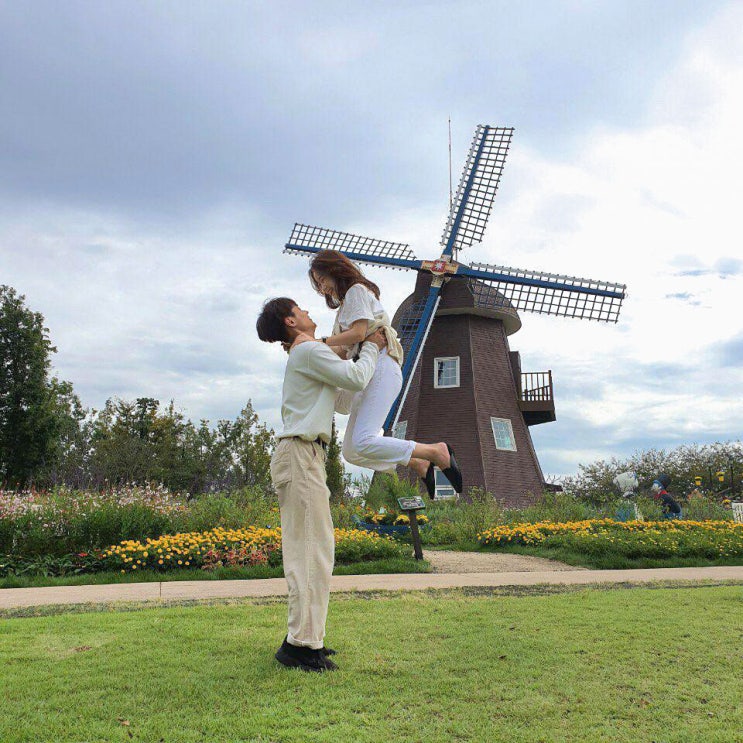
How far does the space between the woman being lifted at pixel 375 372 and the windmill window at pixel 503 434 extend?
17.7 meters

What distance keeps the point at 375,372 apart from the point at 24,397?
24720 millimetres

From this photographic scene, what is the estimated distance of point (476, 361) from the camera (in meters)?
22.3

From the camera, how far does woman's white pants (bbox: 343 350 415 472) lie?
13.6 feet

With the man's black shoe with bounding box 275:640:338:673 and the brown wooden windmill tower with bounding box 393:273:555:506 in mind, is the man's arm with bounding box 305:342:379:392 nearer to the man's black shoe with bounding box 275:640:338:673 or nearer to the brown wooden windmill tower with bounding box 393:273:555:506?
the man's black shoe with bounding box 275:640:338:673

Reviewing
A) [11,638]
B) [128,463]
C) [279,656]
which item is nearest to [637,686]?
[279,656]

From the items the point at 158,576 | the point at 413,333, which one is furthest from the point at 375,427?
the point at 413,333

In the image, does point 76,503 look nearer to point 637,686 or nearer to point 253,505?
point 253,505

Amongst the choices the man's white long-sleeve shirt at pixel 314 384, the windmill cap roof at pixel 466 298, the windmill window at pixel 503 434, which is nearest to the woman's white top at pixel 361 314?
the man's white long-sleeve shirt at pixel 314 384

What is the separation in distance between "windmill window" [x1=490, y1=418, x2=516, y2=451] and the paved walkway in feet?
43.0

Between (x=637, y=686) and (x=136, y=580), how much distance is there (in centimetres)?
608

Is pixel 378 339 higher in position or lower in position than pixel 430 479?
higher

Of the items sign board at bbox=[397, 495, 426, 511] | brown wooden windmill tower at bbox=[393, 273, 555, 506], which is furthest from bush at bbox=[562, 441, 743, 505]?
sign board at bbox=[397, 495, 426, 511]

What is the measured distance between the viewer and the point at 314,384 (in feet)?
12.6

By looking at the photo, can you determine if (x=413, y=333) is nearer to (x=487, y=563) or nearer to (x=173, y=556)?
(x=487, y=563)
